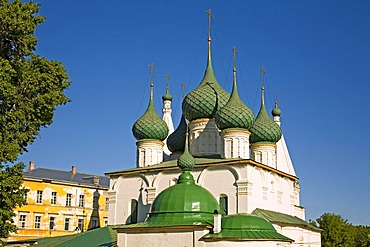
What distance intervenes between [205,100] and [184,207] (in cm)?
947

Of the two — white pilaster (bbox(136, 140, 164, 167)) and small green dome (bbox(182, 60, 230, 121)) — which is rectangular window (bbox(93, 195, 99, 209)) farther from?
small green dome (bbox(182, 60, 230, 121))

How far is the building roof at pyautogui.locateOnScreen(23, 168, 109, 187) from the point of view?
35062 mm

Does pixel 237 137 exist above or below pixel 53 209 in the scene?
above

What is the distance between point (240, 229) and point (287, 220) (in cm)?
758

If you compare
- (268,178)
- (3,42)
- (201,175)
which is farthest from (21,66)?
(268,178)

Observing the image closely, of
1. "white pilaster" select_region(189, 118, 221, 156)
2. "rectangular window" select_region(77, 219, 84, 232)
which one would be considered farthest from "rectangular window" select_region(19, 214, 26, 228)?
"white pilaster" select_region(189, 118, 221, 156)

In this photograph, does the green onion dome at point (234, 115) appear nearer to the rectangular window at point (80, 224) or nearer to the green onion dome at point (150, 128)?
the green onion dome at point (150, 128)

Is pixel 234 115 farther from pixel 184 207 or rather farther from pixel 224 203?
pixel 184 207

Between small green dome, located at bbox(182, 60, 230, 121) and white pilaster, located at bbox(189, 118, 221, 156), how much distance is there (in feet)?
1.33

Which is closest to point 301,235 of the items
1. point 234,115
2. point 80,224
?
point 234,115

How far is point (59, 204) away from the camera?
34844 millimetres

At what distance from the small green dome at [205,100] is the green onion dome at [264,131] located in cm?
214

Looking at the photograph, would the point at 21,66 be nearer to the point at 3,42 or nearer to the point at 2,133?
the point at 3,42

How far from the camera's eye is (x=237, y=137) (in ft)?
81.4
